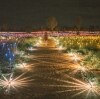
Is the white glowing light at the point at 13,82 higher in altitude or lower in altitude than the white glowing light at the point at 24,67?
lower

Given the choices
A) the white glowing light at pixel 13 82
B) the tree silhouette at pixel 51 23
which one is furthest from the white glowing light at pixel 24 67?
the tree silhouette at pixel 51 23

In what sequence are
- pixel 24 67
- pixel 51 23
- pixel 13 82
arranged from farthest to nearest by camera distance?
pixel 51 23, pixel 24 67, pixel 13 82

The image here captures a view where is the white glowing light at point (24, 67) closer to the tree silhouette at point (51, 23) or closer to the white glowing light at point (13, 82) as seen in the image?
the white glowing light at point (13, 82)

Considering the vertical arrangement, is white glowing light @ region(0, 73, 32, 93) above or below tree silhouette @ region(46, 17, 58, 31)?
below

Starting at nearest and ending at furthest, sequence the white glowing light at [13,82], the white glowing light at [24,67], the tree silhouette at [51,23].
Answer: the white glowing light at [13,82] → the white glowing light at [24,67] → the tree silhouette at [51,23]

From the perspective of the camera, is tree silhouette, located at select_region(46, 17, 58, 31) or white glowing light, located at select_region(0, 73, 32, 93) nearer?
white glowing light, located at select_region(0, 73, 32, 93)

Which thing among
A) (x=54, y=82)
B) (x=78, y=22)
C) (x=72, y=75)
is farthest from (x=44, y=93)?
(x=78, y=22)

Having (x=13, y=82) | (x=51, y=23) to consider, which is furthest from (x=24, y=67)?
(x=51, y=23)

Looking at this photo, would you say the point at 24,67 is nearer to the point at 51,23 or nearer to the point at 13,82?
the point at 13,82

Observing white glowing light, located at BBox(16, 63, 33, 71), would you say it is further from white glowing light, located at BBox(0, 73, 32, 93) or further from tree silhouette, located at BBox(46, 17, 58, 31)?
tree silhouette, located at BBox(46, 17, 58, 31)

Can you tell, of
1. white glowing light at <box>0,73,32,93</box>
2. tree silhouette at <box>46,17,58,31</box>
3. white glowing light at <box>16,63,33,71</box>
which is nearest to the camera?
white glowing light at <box>0,73,32,93</box>

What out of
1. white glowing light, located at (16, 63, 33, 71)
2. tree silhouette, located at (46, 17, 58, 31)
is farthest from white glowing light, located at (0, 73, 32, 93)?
tree silhouette, located at (46, 17, 58, 31)

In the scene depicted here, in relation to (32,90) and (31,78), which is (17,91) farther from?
(31,78)

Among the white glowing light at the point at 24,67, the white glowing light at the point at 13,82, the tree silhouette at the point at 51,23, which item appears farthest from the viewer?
the tree silhouette at the point at 51,23
